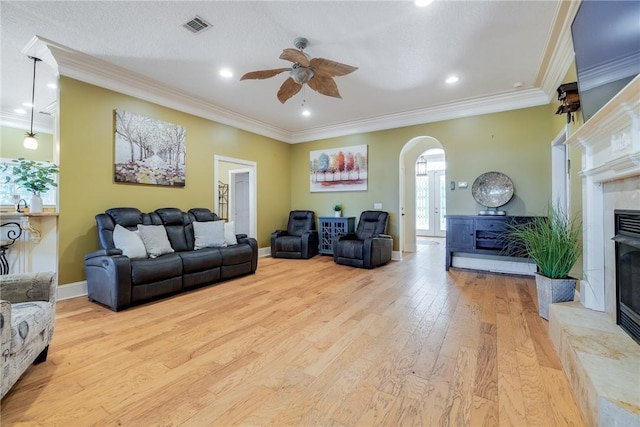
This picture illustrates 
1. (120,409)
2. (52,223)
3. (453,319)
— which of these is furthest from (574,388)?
(52,223)

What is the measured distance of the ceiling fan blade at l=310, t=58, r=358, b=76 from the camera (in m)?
2.65

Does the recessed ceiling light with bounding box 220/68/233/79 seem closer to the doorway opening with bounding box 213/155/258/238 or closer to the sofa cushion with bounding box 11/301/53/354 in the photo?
the doorway opening with bounding box 213/155/258/238

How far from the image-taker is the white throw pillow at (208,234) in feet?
13.1

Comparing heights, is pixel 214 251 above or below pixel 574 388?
above

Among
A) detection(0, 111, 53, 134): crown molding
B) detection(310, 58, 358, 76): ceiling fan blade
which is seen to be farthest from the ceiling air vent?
detection(0, 111, 53, 134): crown molding

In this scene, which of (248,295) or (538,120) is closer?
(248,295)

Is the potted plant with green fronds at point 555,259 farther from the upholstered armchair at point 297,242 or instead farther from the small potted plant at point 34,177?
the small potted plant at point 34,177

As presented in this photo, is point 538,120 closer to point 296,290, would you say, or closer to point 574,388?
point 574,388

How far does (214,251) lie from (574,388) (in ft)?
12.2

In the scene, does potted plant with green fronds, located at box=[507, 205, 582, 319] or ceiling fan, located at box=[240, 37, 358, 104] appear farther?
ceiling fan, located at box=[240, 37, 358, 104]

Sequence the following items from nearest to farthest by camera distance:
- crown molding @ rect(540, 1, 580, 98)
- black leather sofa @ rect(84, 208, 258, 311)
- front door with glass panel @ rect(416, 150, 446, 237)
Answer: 1. crown molding @ rect(540, 1, 580, 98)
2. black leather sofa @ rect(84, 208, 258, 311)
3. front door with glass panel @ rect(416, 150, 446, 237)

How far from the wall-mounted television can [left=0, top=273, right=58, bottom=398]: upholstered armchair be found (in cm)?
354

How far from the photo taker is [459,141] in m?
4.84

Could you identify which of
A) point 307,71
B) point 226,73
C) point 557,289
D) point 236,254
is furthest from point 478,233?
point 226,73
